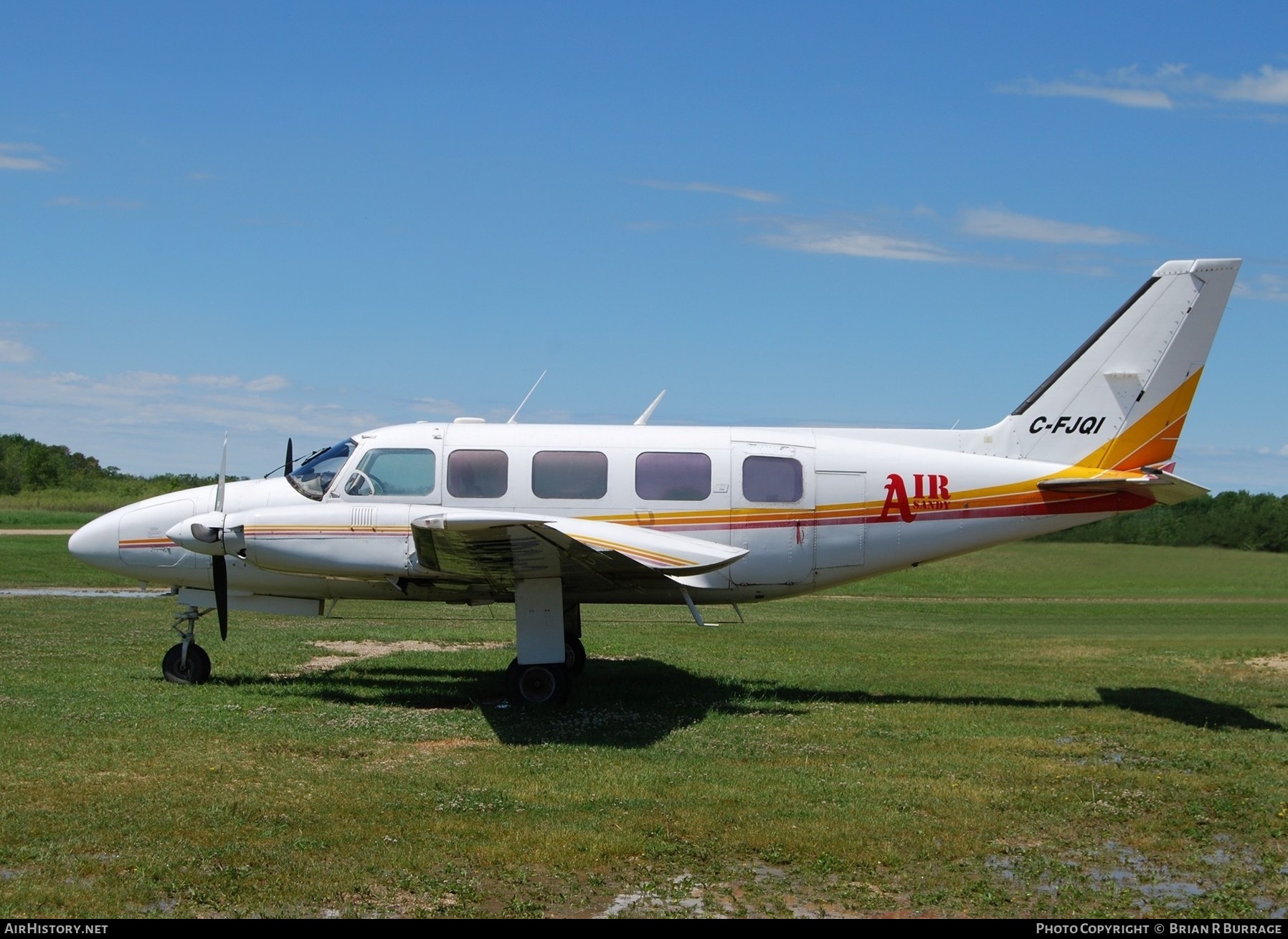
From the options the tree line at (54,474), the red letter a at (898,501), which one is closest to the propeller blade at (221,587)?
the red letter a at (898,501)

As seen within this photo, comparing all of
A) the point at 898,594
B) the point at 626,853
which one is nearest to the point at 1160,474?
the point at 626,853

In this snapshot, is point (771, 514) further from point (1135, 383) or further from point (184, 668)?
point (184, 668)

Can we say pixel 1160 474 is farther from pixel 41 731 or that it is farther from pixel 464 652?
pixel 41 731

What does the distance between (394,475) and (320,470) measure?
1.01 meters

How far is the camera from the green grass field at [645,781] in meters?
7.66

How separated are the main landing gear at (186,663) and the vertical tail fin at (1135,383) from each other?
10817mm

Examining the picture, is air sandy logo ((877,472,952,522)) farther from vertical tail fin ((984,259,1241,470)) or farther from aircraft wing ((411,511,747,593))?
aircraft wing ((411,511,747,593))

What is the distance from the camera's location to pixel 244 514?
Answer: 13.8 m

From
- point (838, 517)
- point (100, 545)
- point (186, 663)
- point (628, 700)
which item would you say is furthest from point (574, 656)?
point (100, 545)

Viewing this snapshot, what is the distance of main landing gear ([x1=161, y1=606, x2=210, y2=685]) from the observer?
50.0 feet

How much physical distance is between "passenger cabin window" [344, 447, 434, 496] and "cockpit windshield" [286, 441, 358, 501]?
0.29m

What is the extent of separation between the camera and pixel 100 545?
50.4 ft

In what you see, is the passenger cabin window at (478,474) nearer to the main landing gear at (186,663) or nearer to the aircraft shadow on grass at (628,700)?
the aircraft shadow on grass at (628,700)

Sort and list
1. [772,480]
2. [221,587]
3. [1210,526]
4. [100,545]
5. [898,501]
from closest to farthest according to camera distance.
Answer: [221,587] → [772,480] → [898,501] → [100,545] → [1210,526]
